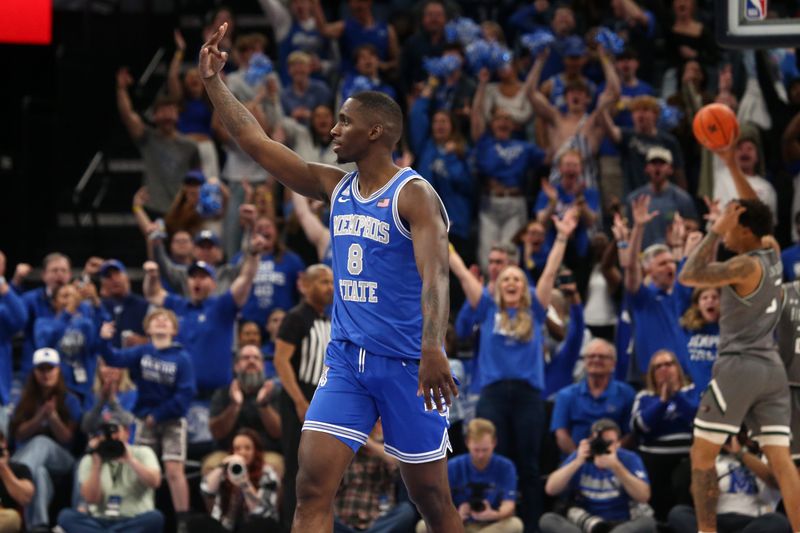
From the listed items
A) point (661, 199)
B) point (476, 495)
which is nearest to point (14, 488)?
point (476, 495)

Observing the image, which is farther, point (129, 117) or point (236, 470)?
point (129, 117)

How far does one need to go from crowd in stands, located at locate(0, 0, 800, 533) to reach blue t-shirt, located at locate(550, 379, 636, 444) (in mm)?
21

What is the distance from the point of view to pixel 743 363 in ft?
28.1

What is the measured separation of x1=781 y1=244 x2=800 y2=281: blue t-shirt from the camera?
38.5 ft

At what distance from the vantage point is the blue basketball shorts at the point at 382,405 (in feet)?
19.8

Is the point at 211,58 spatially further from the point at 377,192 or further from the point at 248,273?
the point at 248,273

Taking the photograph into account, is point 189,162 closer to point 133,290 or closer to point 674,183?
point 133,290

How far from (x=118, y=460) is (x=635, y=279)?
4227 mm

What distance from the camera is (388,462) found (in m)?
10.4

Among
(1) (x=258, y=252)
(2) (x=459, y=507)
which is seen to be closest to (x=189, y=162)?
A: (1) (x=258, y=252)

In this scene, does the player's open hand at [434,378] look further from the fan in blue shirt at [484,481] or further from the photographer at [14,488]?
the photographer at [14,488]

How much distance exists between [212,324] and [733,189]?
4.77m

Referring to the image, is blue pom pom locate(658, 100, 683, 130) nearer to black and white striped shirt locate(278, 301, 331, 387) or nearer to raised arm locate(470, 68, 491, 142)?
raised arm locate(470, 68, 491, 142)

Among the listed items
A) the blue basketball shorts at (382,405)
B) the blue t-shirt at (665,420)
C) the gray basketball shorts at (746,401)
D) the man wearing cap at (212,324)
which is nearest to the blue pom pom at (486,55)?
the man wearing cap at (212,324)
